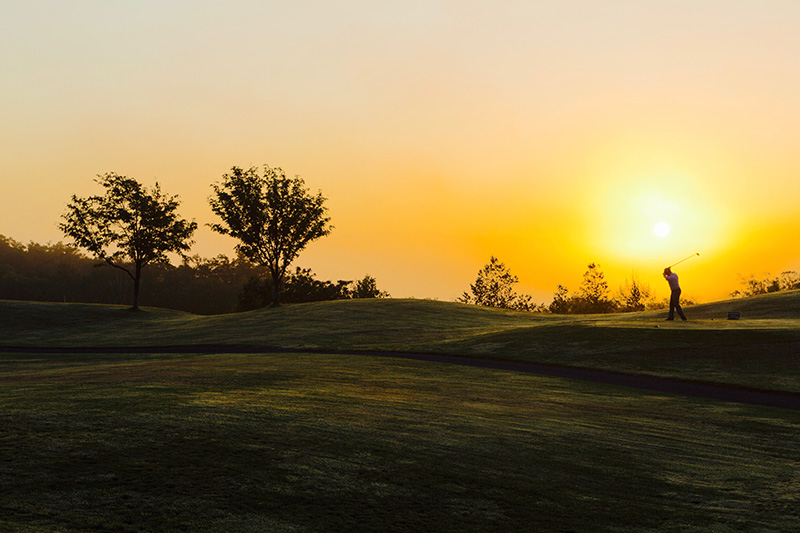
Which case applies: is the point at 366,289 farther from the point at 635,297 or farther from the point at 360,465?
the point at 360,465

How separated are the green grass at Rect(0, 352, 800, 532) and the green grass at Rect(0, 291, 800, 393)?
10.9 metres

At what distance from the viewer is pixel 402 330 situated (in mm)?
45969

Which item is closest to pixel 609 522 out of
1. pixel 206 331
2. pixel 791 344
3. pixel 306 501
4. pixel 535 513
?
pixel 535 513

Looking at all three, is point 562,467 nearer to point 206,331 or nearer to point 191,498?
point 191,498

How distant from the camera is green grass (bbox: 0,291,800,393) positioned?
25.5 m

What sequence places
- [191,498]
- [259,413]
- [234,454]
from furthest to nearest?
1. [259,413]
2. [234,454]
3. [191,498]

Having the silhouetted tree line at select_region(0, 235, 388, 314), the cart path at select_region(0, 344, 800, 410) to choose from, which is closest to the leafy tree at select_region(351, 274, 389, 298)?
the silhouetted tree line at select_region(0, 235, 388, 314)

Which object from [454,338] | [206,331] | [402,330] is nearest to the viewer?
[454,338]

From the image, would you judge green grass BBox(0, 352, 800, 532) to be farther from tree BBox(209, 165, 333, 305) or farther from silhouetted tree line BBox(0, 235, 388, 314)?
silhouetted tree line BBox(0, 235, 388, 314)

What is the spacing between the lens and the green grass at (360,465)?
6695 mm

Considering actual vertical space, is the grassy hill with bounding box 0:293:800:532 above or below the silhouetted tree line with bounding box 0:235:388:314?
below

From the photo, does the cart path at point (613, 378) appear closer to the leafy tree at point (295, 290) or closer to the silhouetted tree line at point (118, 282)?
the leafy tree at point (295, 290)

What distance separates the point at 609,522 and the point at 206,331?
45.1 m

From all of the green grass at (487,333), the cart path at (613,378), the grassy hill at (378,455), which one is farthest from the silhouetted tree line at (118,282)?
the grassy hill at (378,455)
